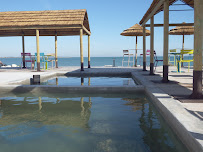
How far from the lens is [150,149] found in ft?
8.92

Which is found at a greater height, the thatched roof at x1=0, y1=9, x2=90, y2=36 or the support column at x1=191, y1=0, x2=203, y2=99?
the thatched roof at x1=0, y1=9, x2=90, y2=36

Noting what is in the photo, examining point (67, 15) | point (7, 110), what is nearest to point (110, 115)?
point (7, 110)

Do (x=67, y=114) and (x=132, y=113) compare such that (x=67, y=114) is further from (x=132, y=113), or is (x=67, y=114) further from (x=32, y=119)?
(x=132, y=113)

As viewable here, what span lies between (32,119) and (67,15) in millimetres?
9627

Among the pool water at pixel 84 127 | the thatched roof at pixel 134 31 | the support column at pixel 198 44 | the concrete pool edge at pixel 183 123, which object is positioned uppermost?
the thatched roof at pixel 134 31

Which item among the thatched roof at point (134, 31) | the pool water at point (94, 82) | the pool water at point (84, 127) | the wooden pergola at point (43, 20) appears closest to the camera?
the pool water at point (84, 127)

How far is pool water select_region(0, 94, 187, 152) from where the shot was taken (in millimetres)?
2846

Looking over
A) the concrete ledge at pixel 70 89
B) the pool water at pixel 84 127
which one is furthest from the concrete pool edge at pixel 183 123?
the concrete ledge at pixel 70 89

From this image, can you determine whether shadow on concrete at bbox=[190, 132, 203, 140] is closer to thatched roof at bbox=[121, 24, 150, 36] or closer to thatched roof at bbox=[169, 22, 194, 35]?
thatched roof at bbox=[121, 24, 150, 36]

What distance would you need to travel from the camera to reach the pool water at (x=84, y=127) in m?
2.85

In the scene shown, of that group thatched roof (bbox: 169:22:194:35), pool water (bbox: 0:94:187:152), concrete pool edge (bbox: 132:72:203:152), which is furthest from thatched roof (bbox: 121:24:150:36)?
concrete pool edge (bbox: 132:72:203:152)

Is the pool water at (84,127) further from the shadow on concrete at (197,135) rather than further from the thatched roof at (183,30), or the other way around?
the thatched roof at (183,30)

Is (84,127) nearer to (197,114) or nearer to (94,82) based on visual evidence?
(197,114)

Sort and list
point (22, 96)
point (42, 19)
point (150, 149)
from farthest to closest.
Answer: point (42, 19) < point (22, 96) < point (150, 149)
